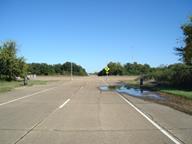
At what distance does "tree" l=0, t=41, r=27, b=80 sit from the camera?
62469mm

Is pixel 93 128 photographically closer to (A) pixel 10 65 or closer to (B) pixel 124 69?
(A) pixel 10 65

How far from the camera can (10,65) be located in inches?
2454

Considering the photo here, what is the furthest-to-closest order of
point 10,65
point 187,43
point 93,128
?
point 10,65 → point 187,43 → point 93,128

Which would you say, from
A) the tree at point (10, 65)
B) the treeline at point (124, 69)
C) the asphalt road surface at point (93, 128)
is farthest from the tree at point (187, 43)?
the treeline at point (124, 69)

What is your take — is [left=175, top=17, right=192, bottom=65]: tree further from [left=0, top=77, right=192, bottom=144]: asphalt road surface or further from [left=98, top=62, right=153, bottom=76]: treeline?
[left=98, top=62, right=153, bottom=76]: treeline

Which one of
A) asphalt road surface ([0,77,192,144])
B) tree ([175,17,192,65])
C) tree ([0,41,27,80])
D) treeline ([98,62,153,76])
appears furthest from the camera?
treeline ([98,62,153,76])

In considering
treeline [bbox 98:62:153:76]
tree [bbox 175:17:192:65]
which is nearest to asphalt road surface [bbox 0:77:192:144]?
tree [bbox 175:17:192:65]

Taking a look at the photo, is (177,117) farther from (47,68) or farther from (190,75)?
(47,68)

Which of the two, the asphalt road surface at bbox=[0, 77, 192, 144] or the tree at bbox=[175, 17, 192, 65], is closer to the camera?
the asphalt road surface at bbox=[0, 77, 192, 144]

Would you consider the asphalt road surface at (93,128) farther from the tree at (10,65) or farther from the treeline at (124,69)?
the treeline at (124,69)

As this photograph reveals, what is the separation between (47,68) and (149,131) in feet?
508

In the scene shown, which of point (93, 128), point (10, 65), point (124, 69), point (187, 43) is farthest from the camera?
point (124, 69)

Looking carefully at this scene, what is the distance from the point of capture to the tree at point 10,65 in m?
62.5

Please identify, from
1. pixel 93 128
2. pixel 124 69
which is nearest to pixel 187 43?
pixel 93 128
